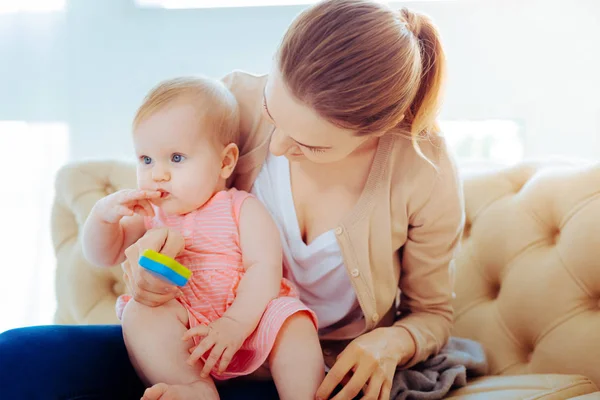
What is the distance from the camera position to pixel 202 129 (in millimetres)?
1152

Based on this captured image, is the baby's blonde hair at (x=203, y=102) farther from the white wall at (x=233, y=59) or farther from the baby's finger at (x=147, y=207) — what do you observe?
the white wall at (x=233, y=59)

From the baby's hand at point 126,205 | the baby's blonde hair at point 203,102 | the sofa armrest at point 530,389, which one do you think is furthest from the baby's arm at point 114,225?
the sofa armrest at point 530,389

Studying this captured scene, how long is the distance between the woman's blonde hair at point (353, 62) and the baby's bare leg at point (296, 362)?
0.35m

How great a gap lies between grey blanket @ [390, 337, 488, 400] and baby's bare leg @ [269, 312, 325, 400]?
22cm

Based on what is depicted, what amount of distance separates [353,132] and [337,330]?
49cm

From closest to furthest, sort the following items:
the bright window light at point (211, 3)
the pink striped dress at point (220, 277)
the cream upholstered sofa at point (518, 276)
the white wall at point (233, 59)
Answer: the pink striped dress at point (220, 277) → the cream upholstered sofa at point (518, 276) → the white wall at point (233, 59) → the bright window light at point (211, 3)

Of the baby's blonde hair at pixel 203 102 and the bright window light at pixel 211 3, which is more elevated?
the bright window light at pixel 211 3

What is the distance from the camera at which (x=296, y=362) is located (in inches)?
41.1

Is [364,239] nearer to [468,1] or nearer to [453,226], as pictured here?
[453,226]

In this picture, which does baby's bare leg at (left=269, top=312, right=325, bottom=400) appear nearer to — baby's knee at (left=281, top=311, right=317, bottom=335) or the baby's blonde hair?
baby's knee at (left=281, top=311, right=317, bottom=335)

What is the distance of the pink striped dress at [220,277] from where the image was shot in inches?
41.9

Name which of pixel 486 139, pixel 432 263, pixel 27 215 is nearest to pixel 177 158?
pixel 432 263

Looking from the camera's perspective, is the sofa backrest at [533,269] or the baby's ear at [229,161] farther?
the sofa backrest at [533,269]

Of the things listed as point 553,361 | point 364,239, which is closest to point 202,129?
point 364,239
